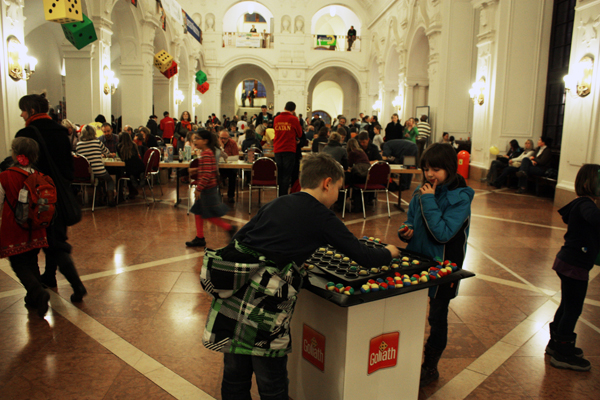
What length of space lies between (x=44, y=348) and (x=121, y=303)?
2.43 ft

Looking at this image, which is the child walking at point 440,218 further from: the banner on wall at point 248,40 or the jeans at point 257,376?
the banner on wall at point 248,40

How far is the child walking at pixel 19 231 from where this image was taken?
3.13 meters

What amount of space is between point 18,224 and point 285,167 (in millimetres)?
4230

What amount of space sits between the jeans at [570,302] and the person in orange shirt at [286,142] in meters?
4.58

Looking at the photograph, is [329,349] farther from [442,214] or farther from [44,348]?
[44,348]

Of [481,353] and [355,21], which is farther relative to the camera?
[355,21]

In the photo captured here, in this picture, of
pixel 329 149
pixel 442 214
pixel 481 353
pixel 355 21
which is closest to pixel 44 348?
pixel 442 214

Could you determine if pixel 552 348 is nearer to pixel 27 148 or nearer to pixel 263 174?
pixel 27 148

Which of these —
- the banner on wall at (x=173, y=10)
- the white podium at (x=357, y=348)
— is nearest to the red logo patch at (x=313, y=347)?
the white podium at (x=357, y=348)

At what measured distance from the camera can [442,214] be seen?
2.23m

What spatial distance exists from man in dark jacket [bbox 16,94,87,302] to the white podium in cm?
216

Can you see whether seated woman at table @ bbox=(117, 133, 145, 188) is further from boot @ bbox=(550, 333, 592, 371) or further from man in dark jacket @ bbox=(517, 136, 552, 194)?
man in dark jacket @ bbox=(517, 136, 552, 194)

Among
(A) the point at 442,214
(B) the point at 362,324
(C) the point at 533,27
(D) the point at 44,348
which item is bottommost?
(D) the point at 44,348

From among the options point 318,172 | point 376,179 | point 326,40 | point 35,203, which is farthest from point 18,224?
point 326,40
